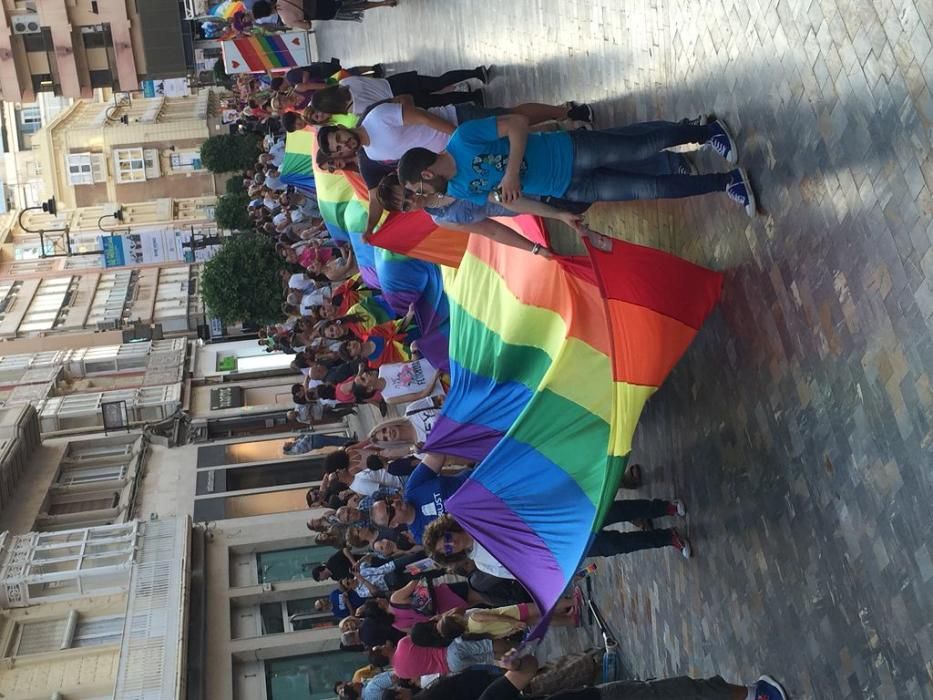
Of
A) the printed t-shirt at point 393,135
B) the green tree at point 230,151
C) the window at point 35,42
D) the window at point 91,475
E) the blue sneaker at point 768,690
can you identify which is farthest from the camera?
the green tree at point 230,151

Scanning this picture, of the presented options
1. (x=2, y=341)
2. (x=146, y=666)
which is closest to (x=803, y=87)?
(x=146, y=666)

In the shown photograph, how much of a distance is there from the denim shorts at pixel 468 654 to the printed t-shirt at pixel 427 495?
118 centimetres

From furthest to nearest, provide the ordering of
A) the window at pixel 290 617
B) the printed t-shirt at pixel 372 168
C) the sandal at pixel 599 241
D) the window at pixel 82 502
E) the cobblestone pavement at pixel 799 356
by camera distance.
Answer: the window at pixel 82 502 → the window at pixel 290 617 → the printed t-shirt at pixel 372 168 → the sandal at pixel 599 241 → the cobblestone pavement at pixel 799 356

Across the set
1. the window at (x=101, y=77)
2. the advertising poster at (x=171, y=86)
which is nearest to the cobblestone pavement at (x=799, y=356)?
the window at (x=101, y=77)

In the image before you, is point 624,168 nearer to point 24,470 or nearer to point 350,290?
point 350,290

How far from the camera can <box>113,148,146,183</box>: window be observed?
56.5m

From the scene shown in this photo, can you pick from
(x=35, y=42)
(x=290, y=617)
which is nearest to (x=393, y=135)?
(x=290, y=617)

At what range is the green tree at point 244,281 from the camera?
2914 cm

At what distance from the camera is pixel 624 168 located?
751cm

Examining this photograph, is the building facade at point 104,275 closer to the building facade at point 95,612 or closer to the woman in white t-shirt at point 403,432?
the building facade at point 95,612

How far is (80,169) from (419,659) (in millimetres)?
57851

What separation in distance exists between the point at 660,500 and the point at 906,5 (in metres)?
4.86

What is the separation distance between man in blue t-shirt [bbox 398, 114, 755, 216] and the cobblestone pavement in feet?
1.11

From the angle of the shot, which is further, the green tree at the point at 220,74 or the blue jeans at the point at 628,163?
the green tree at the point at 220,74
